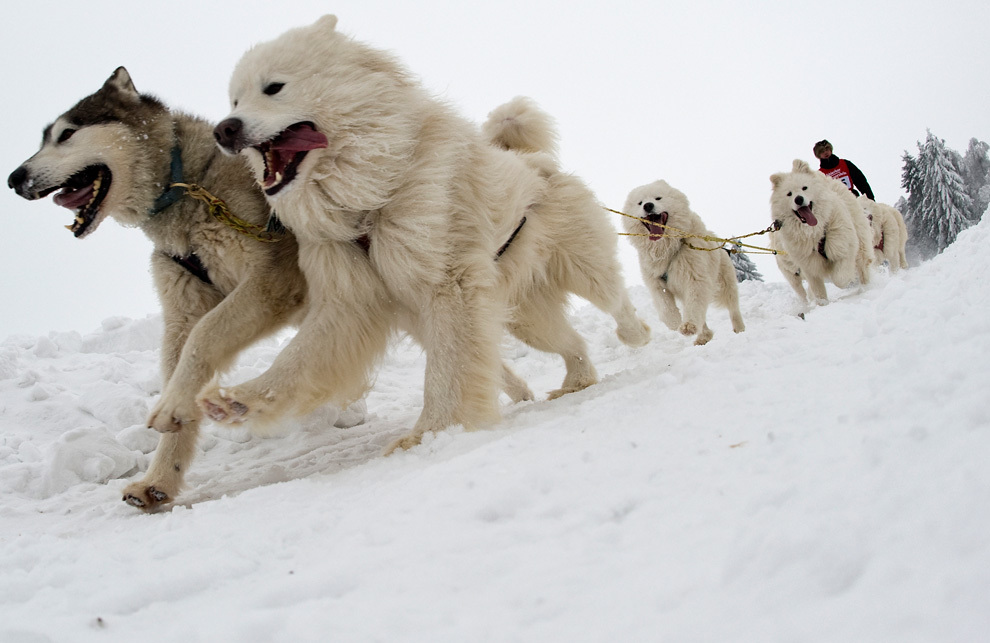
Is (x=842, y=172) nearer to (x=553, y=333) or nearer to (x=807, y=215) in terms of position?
(x=807, y=215)

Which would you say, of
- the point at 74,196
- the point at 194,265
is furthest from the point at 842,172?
the point at 74,196

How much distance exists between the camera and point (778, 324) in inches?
146

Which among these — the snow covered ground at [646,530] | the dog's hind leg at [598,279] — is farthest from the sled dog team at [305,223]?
the dog's hind leg at [598,279]

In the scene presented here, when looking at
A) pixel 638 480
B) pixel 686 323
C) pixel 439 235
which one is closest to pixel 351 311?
pixel 439 235

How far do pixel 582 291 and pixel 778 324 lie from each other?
1.52 metres

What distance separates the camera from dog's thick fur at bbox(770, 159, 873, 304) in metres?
8.41

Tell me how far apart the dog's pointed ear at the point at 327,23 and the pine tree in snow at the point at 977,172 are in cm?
2156

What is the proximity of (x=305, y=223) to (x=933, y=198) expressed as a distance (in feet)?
65.1

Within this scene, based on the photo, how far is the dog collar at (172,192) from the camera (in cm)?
357

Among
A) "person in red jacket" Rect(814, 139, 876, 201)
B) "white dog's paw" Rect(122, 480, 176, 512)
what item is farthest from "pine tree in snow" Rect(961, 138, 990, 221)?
"white dog's paw" Rect(122, 480, 176, 512)

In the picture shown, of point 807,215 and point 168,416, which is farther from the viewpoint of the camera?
point 807,215

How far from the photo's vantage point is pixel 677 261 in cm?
758

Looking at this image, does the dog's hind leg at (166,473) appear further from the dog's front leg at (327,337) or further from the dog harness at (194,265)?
the dog harness at (194,265)

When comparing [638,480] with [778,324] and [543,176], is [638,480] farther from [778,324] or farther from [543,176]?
[543,176]
